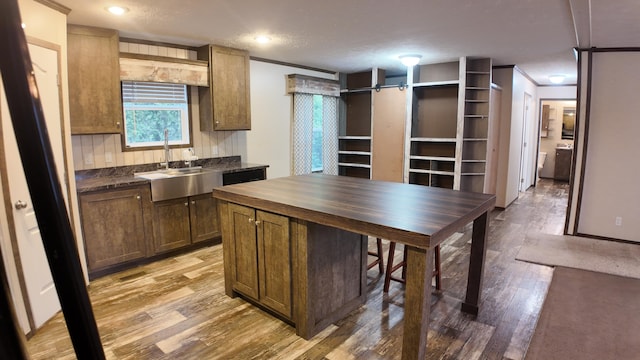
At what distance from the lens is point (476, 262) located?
268 cm

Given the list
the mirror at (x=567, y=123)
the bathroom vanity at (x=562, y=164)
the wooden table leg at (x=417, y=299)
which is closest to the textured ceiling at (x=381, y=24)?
the wooden table leg at (x=417, y=299)

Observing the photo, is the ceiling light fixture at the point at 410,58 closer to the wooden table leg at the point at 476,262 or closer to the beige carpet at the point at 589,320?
the wooden table leg at the point at 476,262

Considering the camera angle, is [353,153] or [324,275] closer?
[324,275]

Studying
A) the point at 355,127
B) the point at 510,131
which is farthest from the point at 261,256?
the point at 510,131

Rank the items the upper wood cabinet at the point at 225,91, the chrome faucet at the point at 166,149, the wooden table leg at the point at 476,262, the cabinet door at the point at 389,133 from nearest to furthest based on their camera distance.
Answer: the wooden table leg at the point at 476,262
the chrome faucet at the point at 166,149
the upper wood cabinet at the point at 225,91
the cabinet door at the point at 389,133

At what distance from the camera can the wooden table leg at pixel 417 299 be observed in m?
1.79

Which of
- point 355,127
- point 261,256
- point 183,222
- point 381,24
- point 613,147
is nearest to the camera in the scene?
point 261,256

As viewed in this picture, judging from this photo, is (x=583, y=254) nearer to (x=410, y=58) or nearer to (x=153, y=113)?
(x=410, y=58)

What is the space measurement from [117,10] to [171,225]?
6.81 ft

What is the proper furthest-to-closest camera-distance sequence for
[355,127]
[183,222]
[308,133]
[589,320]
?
[355,127] < [308,133] < [183,222] < [589,320]

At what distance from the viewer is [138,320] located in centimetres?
271

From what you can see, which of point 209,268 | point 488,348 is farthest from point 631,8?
point 209,268

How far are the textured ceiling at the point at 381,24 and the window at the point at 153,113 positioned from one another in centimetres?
55

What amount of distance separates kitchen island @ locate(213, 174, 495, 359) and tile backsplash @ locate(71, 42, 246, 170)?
1704mm
